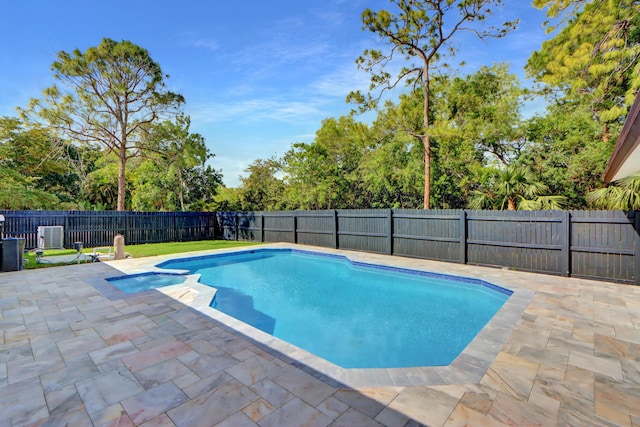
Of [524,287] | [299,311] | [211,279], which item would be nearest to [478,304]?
[524,287]

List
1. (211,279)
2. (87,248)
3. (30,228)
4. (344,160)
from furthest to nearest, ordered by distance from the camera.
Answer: (344,160)
(87,248)
(30,228)
(211,279)

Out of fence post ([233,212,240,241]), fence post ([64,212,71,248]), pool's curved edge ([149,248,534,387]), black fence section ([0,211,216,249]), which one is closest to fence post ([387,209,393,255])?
pool's curved edge ([149,248,534,387])

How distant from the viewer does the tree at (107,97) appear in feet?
45.6

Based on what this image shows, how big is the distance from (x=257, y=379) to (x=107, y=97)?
1743 centimetres

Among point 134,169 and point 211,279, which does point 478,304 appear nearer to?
point 211,279

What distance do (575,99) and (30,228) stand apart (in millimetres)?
20528

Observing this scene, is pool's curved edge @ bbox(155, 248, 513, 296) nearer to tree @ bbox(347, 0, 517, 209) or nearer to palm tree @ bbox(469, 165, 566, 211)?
palm tree @ bbox(469, 165, 566, 211)

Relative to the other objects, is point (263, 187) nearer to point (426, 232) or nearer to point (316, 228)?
point (316, 228)

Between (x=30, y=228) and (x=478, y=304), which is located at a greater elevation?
(x=30, y=228)

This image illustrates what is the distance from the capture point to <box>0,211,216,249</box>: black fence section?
34.3 ft

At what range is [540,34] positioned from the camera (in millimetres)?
11453

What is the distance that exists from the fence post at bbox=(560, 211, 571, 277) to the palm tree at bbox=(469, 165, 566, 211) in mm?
2355

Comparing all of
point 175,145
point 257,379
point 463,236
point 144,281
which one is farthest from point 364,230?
point 175,145

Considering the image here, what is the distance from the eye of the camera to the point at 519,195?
9203mm
